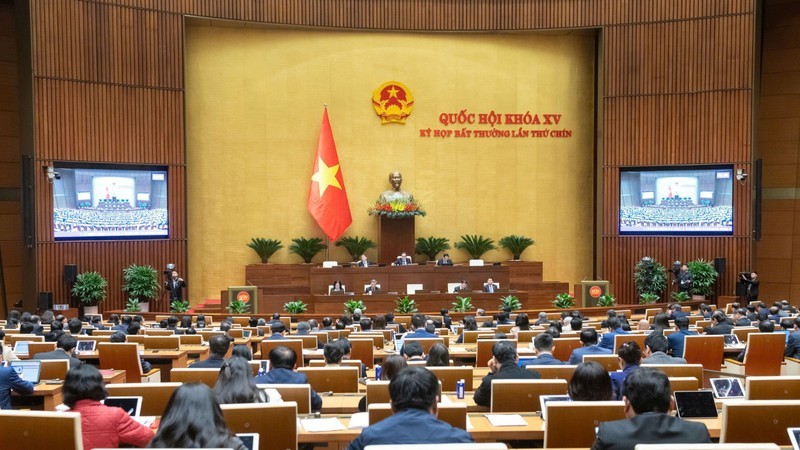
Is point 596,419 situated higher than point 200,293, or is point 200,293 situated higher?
point 596,419

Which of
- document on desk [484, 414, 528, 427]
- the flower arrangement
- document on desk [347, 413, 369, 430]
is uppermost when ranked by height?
the flower arrangement

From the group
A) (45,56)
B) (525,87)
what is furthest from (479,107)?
(45,56)

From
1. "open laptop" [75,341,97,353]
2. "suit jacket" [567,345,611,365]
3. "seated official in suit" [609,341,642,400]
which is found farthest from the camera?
"open laptop" [75,341,97,353]

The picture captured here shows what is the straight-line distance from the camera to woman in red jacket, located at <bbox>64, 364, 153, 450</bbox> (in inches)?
148

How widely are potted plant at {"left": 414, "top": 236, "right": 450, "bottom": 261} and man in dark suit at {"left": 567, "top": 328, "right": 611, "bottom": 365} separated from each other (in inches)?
467

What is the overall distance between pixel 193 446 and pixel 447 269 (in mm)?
14314

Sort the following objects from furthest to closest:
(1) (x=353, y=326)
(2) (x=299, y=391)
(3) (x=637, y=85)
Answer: (3) (x=637, y=85) < (1) (x=353, y=326) < (2) (x=299, y=391)

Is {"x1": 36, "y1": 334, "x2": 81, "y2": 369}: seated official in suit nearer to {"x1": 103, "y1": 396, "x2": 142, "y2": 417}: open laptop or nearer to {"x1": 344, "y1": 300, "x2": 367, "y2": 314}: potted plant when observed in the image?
{"x1": 103, "y1": 396, "x2": 142, "y2": 417}: open laptop

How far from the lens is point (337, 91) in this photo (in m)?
19.4

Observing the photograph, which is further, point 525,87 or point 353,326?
point 525,87

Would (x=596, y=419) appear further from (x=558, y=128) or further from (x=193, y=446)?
(x=558, y=128)

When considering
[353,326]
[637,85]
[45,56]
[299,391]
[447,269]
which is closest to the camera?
[299,391]

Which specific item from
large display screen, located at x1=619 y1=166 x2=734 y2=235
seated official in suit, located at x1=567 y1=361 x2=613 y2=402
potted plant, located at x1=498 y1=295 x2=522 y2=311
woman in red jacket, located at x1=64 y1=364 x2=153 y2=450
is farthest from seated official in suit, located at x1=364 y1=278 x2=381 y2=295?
woman in red jacket, located at x1=64 y1=364 x2=153 y2=450

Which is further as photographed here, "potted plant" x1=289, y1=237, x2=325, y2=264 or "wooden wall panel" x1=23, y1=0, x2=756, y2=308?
"potted plant" x1=289, y1=237, x2=325, y2=264
